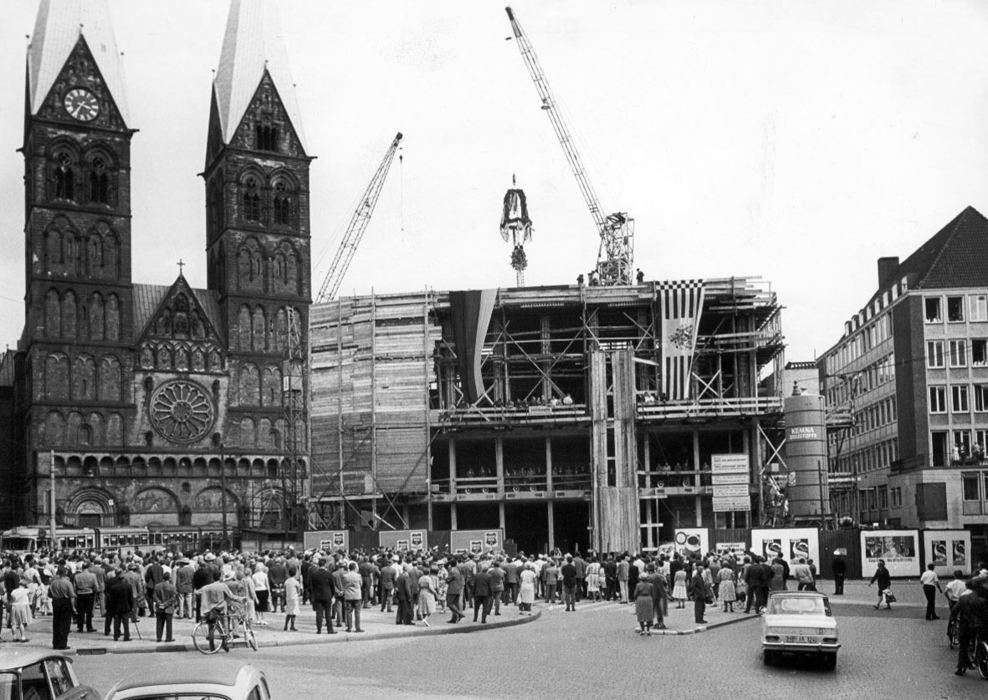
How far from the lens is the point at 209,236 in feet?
322

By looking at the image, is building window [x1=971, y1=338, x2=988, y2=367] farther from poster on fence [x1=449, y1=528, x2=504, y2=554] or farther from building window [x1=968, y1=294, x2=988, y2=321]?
poster on fence [x1=449, y1=528, x2=504, y2=554]

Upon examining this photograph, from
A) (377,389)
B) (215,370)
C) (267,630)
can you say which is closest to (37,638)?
(267,630)

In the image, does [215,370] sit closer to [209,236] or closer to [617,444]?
[209,236]

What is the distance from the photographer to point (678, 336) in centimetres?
6594

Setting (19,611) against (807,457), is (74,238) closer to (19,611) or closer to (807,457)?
(807,457)

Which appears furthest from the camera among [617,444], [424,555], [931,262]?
[931,262]

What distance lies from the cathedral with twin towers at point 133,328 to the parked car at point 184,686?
70458mm

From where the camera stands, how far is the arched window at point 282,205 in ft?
315

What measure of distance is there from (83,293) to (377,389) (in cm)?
3046

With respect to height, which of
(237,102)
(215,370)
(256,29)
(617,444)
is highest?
(256,29)

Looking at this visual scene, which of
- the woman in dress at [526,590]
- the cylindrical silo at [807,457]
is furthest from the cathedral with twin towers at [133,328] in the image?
the woman in dress at [526,590]

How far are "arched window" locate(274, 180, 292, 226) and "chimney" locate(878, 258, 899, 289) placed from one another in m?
43.1

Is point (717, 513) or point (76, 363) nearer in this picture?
point (717, 513)

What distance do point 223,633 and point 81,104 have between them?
73176 millimetres
